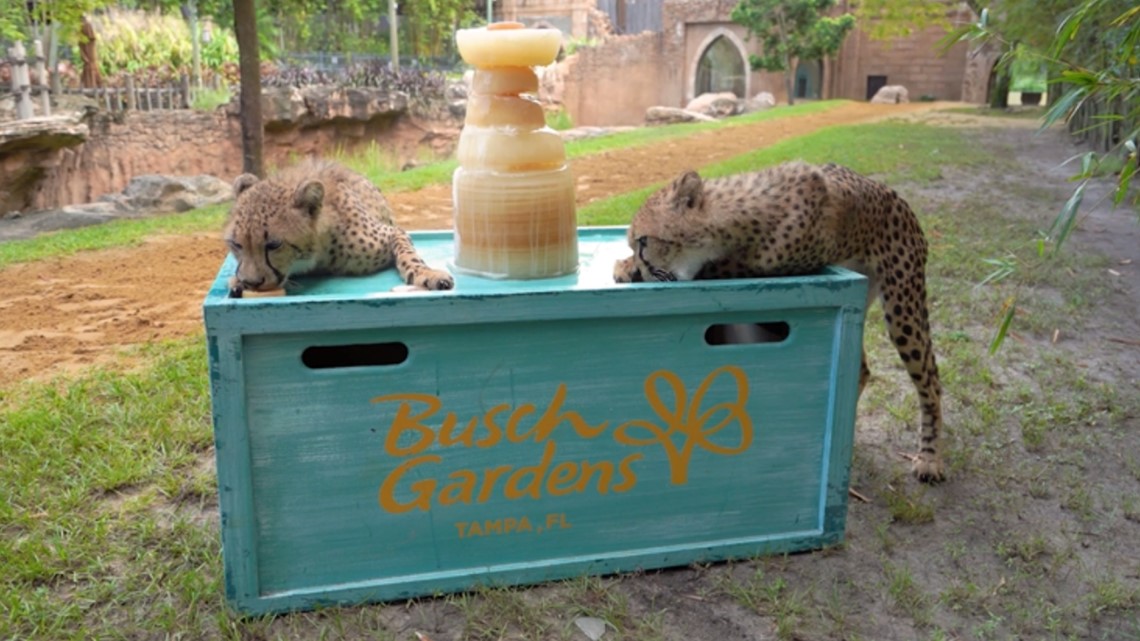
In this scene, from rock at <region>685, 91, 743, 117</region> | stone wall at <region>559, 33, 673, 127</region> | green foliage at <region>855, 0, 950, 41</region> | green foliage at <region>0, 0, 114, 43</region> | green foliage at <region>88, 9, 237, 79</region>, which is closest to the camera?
green foliage at <region>0, 0, 114, 43</region>

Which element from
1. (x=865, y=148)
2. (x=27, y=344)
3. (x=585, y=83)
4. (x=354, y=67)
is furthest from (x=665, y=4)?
(x=27, y=344)

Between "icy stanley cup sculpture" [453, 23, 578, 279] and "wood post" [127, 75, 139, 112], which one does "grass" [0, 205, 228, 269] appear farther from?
"wood post" [127, 75, 139, 112]

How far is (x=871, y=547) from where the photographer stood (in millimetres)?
2488

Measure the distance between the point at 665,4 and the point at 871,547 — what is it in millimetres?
26259

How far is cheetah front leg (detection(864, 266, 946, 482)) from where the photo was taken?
2686 mm

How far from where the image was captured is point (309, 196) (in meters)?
2.33

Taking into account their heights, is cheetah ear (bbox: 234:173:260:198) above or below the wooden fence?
below

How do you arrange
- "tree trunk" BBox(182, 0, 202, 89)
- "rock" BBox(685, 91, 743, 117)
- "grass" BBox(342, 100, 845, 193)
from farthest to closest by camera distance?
"rock" BBox(685, 91, 743, 117), "tree trunk" BBox(182, 0, 202, 89), "grass" BBox(342, 100, 845, 193)

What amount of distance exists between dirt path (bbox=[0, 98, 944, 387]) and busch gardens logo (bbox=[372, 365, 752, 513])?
94.7 inches

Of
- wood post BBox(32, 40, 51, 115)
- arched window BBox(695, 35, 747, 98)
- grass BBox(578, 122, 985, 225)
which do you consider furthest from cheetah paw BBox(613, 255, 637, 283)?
arched window BBox(695, 35, 747, 98)

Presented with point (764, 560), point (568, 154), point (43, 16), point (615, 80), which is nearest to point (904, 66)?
point (615, 80)

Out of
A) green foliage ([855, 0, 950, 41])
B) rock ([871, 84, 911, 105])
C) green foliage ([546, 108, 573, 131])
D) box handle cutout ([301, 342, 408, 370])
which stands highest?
green foliage ([855, 0, 950, 41])

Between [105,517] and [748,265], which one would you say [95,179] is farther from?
[748,265]

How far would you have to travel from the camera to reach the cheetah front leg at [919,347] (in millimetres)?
2686
